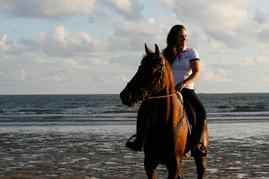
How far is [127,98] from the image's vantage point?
16.3 ft

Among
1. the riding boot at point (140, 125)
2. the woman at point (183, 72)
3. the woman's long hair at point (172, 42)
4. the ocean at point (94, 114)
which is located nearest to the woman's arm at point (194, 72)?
the woman at point (183, 72)

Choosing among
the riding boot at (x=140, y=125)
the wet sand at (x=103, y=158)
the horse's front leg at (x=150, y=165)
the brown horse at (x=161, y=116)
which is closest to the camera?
the brown horse at (x=161, y=116)

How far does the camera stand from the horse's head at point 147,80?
5.02 m

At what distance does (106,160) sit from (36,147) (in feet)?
15.1

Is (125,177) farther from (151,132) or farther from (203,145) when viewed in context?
(151,132)

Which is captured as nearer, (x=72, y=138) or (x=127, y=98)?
(x=127, y=98)

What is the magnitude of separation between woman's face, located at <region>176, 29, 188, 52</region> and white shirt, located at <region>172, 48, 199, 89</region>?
0.27ft

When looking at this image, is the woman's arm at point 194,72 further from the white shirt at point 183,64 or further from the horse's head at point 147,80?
the horse's head at point 147,80

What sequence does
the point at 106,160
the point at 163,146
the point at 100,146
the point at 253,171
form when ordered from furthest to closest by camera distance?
the point at 100,146 → the point at 106,160 → the point at 253,171 → the point at 163,146

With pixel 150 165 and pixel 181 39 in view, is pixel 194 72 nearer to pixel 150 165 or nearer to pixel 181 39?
pixel 181 39

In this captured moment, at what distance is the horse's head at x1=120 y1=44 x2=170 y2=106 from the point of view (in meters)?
5.02

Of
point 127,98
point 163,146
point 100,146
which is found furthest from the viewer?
point 100,146

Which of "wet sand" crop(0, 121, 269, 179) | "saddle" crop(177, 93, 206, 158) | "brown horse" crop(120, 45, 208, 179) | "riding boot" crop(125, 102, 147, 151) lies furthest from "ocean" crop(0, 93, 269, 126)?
"wet sand" crop(0, 121, 269, 179)

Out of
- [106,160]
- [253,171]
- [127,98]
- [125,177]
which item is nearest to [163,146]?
[127,98]
